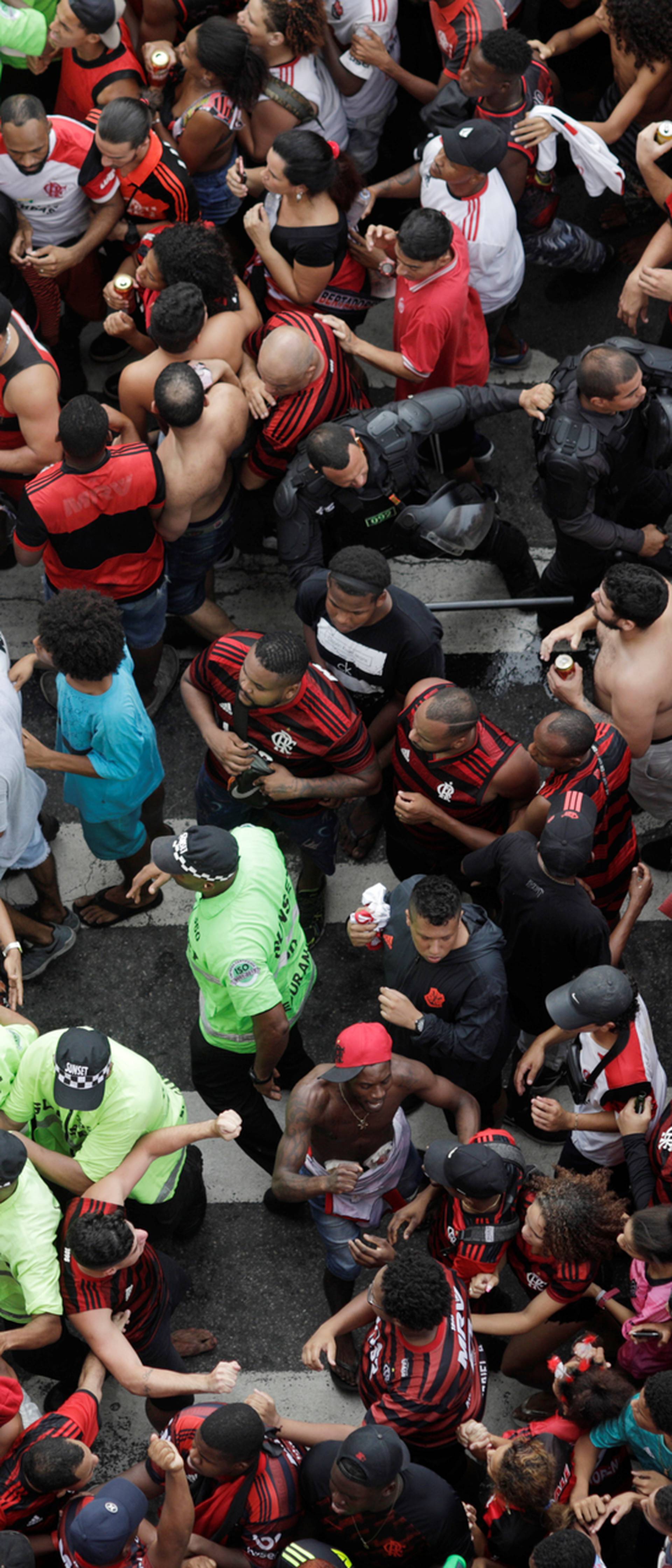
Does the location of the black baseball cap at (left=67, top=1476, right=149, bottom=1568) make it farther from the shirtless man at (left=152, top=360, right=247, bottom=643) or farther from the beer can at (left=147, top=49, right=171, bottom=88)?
the beer can at (left=147, top=49, right=171, bottom=88)

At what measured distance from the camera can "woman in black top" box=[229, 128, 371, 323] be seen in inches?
256

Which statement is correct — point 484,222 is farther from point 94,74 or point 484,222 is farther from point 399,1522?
point 399,1522

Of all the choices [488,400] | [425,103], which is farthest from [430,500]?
[425,103]

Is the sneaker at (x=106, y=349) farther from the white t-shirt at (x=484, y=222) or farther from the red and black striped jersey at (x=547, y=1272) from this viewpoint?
the red and black striped jersey at (x=547, y=1272)

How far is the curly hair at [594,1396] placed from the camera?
459cm

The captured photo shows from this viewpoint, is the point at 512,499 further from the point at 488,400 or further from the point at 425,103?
the point at 425,103

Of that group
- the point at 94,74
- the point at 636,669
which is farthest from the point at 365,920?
the point at 94,74

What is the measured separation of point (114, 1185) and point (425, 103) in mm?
6343

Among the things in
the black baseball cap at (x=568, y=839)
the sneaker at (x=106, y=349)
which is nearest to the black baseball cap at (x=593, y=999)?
the black baseball cap at (x=568, y=839)

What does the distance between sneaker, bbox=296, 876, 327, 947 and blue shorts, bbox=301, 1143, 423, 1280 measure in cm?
148

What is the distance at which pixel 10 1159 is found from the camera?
461cm

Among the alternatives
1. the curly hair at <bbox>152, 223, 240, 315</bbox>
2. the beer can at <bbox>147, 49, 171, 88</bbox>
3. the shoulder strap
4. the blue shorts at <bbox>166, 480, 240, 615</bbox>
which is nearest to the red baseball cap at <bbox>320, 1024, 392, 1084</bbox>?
the blue shorts at <bbox>166, 480, 240, 615</bbox>

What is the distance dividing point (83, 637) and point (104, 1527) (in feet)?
10.1

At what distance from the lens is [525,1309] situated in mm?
5129
